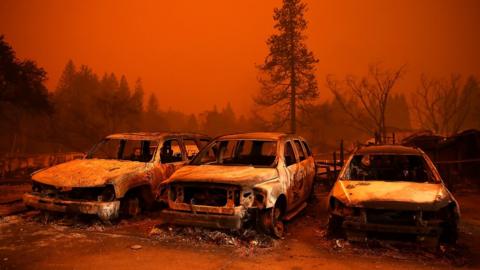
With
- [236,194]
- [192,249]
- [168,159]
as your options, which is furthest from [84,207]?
[236,194]

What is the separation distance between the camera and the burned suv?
22.7 ft

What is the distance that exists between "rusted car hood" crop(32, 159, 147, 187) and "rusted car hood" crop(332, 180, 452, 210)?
12.6 ft

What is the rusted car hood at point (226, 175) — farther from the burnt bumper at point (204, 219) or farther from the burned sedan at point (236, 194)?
the burnt bumper at point (204, 219)

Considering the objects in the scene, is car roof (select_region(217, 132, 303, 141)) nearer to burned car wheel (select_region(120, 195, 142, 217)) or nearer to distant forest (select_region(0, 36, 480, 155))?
burned car wheel (select_region(120, 195, 142, 217))

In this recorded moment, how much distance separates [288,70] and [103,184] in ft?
107

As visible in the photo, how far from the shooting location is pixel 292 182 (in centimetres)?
723

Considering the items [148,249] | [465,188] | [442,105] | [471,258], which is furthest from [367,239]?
[442,105]

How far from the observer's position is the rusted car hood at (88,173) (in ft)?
23.0

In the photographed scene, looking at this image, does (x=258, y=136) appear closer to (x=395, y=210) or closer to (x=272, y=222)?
(x=272, y=222)

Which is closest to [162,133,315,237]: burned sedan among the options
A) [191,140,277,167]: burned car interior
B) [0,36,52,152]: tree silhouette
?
[191,140,277,167]: burned car interior

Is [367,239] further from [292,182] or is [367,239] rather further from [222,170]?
[222,170]

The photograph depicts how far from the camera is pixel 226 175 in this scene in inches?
250

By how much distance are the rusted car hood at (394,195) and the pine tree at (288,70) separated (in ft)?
100.0

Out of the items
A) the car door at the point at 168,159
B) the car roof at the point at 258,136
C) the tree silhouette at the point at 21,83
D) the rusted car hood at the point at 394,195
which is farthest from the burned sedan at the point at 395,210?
the tree silhouette at the point at 21,83
